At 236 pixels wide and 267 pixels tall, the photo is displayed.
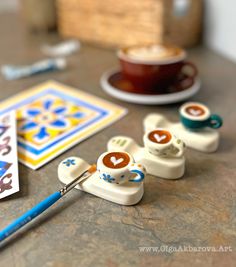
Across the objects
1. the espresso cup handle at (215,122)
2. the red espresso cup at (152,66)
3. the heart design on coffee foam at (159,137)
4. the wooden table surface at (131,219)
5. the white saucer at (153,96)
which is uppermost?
the red espresso cup at (152,66)

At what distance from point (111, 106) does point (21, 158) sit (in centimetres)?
23

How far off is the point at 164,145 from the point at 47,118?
275 mm

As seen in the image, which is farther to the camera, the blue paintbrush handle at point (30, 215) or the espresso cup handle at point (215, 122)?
the espresso cup handle at point (215, 122)

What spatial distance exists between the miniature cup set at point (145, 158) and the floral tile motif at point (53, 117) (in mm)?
79

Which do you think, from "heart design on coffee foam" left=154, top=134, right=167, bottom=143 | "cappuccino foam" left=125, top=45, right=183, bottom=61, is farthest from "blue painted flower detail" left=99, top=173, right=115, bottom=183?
"cappuccino foam" left=125, top=45, right=183, bottom=61

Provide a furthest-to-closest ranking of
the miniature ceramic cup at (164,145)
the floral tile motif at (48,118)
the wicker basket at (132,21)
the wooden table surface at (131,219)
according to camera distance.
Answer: the wicker basket at (132,21)
the floral tile motif at (48,118)
the miniature ceramic cup at (164,145)
the wooden table surface at (131,219)

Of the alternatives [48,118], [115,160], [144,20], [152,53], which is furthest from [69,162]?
[144,20]

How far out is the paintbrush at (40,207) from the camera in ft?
1.60

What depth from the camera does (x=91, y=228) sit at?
20.2 inches

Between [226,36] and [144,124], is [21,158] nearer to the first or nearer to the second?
[144,124]

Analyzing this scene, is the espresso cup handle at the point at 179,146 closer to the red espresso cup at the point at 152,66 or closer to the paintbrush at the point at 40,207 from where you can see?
the paintbrush at the point at 40,207

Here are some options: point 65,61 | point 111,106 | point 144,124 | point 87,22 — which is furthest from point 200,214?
point 87,22

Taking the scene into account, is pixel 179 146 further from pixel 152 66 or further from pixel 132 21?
pixel 132 21

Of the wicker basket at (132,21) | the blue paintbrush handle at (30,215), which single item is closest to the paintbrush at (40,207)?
the blue paintbrush handle at (30,215)
